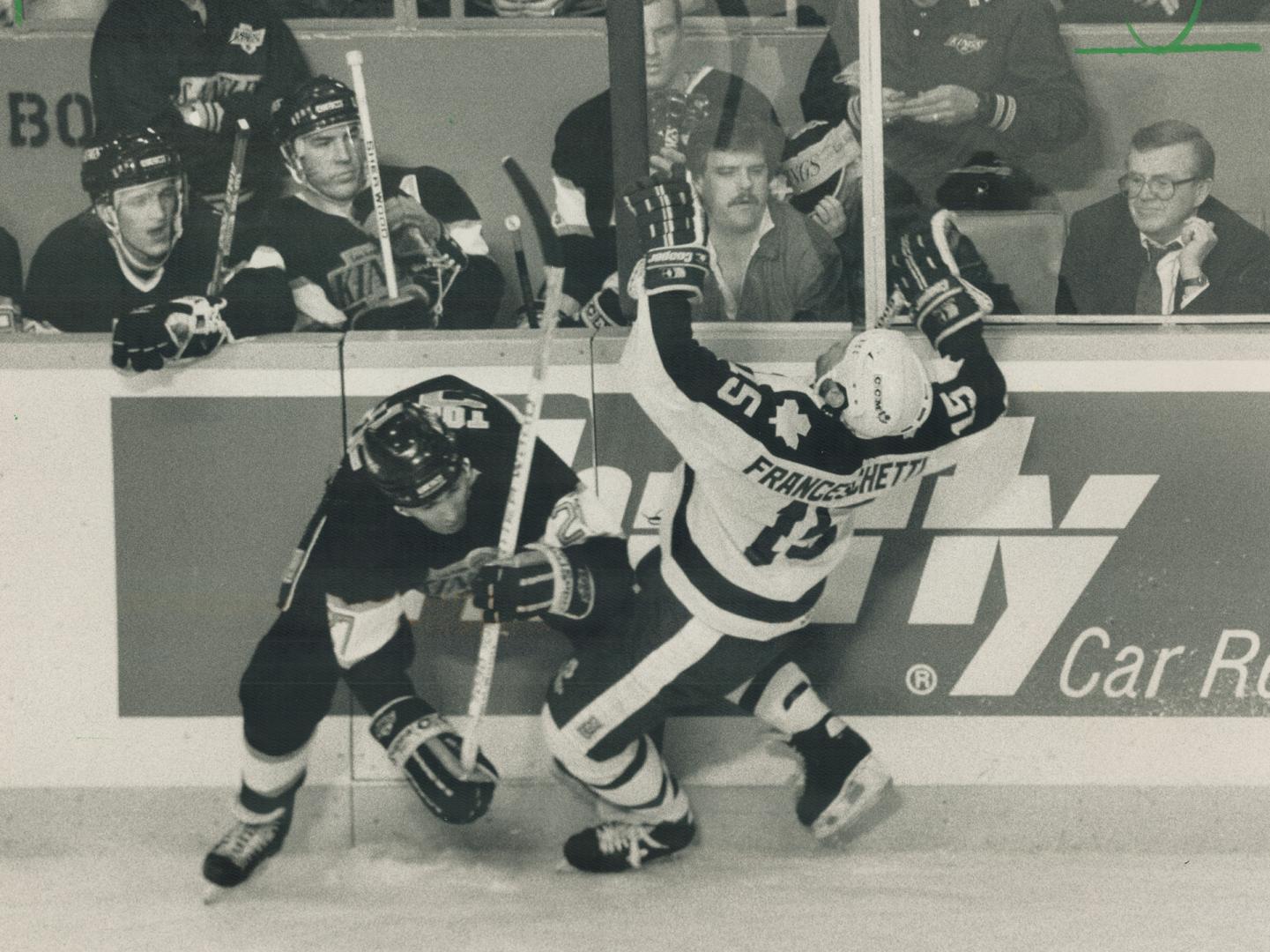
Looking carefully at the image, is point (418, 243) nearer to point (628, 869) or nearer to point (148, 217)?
point (148, 217)

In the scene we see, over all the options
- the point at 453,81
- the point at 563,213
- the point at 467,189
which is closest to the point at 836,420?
the point at 563,213

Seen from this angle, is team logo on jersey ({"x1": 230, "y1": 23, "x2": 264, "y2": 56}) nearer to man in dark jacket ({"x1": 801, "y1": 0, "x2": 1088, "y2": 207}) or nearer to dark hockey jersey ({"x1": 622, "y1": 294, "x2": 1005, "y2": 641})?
dark hockey jersey ({"x1": 622, "y1": 294, "x2": 1005, "y2": 641})

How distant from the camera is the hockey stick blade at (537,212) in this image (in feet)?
10.4

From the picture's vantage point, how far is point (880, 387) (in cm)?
277

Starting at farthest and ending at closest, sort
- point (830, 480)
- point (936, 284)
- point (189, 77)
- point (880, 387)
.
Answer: point (189, 77)
point (936, 284)
point (830, 480)
point (880, 387)

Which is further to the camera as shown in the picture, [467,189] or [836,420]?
[467,189]

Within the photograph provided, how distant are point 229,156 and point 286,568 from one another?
2.79 feet

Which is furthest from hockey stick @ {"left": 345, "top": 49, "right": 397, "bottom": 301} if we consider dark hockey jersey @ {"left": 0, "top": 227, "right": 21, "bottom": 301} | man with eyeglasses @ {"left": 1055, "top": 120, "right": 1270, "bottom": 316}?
man with eyeglasses @ {"left": 1055, "top": 120, "right": 1270, "bottom": 316}

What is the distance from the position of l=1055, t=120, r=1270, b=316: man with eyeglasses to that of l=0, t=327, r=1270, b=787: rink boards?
0.08 metres

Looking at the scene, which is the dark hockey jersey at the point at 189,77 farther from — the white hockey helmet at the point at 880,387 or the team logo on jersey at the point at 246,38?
the white hockey helmet at the point at 880,387

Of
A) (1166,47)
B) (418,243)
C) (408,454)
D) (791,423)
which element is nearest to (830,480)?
(791,423)

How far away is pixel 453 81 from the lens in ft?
10.8

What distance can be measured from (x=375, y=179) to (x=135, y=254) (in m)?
0.51

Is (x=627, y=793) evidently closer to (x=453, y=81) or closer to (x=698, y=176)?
(x=698, y=176)
